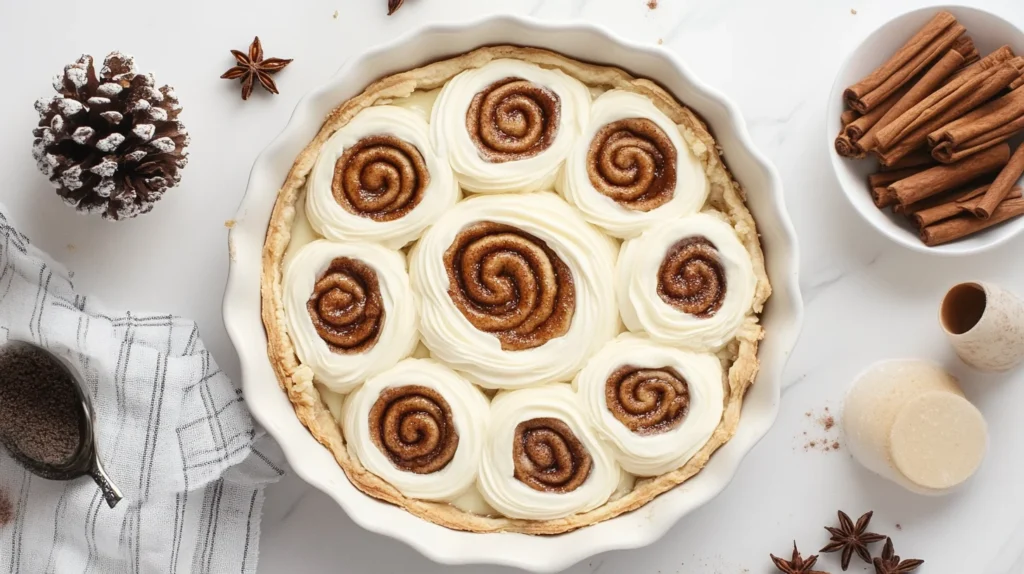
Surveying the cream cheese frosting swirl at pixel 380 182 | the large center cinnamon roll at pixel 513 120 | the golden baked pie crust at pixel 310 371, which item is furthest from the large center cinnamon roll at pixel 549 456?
the large center cinnamon roll at pixel 513 120

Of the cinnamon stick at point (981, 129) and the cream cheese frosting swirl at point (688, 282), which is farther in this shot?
the cinnamon stick at point (981, 129)

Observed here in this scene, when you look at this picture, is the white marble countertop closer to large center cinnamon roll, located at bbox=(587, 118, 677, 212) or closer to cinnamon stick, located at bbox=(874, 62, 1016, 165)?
cinnamon stick, located at bbox=(874, 62, 1016, 165)

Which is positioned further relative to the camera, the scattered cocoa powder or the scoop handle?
the scattered cocoa powder

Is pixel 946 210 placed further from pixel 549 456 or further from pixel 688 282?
pixel 549 456

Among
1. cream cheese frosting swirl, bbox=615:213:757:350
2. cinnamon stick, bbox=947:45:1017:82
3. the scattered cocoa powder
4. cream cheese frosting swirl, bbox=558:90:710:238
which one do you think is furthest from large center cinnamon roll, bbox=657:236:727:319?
the scattered cocoa powder

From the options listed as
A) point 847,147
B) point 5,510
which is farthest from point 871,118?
point 5,510

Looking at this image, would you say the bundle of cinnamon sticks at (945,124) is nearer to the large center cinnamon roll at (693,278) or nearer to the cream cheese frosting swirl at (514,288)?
the large center cinnamon roll at (693,278)

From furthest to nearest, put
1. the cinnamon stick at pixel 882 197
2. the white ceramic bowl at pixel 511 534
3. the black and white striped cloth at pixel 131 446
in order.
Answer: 1. the cinnamon stick at pixel 882 197
2. the black and white striped cloth at pixel 131 446
3. the white ceramic bowl at pixel 511 534

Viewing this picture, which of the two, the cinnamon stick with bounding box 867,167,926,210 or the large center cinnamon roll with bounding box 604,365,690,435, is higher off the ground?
the cinnamon stick with bounding box 867,167,926,210
